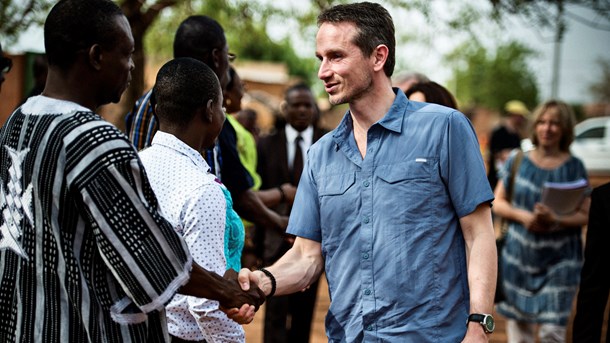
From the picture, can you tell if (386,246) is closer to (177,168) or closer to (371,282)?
(371,282)

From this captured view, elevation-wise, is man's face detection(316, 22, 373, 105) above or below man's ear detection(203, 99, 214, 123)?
above

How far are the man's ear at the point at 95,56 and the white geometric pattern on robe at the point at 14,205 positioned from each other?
0.33 metres

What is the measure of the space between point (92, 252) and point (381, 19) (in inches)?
62.9

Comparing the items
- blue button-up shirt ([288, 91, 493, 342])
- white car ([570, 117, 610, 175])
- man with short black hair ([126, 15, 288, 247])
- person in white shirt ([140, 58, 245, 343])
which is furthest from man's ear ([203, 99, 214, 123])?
white car ([570, 117, 610, 175])

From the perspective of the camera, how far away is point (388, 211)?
3404mm

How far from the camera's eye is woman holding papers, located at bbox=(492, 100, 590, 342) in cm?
712

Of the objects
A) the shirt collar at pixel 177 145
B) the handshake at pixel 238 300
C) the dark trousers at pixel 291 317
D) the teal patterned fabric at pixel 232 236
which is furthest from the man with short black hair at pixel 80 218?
the dark trousers at pixel 291 317

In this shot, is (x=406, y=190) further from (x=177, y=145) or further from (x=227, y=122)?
(x=227, y=122)

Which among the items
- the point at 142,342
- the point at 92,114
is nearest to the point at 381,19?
the point at 92,114

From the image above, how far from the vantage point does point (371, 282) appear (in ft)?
11.2

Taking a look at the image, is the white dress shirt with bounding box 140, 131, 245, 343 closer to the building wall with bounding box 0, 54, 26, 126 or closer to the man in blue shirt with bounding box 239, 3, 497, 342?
the man in blue shirt with bounding box 239, 3, 497, 342

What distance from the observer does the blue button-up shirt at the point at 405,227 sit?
11.0ft

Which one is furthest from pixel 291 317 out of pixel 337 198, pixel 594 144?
pixel 594 144

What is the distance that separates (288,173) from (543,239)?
7.25 ft
